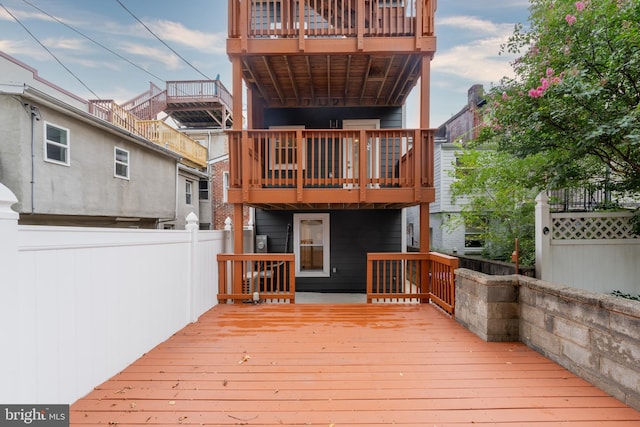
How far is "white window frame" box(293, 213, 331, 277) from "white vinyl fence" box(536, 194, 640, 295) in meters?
3.96

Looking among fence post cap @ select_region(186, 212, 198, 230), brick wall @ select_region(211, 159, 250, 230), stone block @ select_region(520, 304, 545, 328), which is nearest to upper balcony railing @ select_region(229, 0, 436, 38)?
fence post cap @ select_region(186, 212, 198, 230)

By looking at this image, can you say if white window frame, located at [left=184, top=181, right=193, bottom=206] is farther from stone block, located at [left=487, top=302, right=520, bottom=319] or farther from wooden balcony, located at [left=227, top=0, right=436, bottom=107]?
stone block, located at [left=487, top=302, right=520, bottom=319]

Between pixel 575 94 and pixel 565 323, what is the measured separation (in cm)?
331

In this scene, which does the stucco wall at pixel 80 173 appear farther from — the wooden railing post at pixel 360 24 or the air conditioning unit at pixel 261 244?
the wooden railing post at pixel 360 24

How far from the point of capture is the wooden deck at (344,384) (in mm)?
1863

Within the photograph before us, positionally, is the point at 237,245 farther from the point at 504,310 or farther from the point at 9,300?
the point at 504,310

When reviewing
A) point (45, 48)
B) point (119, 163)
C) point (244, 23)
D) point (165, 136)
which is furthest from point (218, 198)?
point (244, 23)

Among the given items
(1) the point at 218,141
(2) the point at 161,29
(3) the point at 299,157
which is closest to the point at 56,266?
(3) the point at 299,157

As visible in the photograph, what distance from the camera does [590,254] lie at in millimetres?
4551

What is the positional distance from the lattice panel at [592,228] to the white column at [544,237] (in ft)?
0.55

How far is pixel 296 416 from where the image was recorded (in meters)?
1.88

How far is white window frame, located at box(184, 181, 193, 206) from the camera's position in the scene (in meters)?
12.1

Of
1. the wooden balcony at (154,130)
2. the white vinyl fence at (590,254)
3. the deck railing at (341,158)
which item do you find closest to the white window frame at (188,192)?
the wooden balcony at (154,130)

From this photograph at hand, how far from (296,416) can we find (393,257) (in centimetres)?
314
